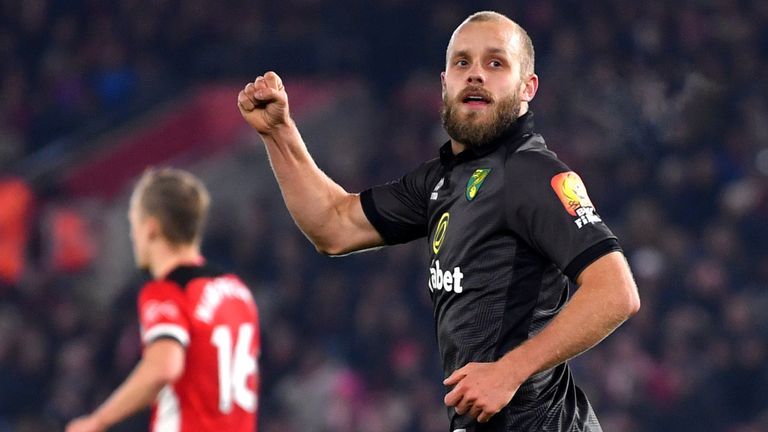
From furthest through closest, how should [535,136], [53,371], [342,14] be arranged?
[342,14], [53,371], [535,136]

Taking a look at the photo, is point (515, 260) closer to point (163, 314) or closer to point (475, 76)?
point (475, 76)

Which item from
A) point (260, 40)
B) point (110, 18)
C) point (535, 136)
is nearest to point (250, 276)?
point (260, 40)

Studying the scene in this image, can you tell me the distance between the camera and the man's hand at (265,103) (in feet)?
12.0

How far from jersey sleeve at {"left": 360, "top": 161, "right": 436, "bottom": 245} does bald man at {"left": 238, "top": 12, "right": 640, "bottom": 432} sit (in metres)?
0.02

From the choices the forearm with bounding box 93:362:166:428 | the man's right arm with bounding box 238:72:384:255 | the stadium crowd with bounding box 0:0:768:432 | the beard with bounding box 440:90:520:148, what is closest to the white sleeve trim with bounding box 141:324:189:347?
the forearm with bounding box 93:362:166:428

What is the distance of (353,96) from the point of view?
42.0 feet

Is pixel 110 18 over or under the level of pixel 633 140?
over

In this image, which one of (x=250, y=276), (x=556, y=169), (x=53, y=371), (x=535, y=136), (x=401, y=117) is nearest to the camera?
(x=556, y=169)

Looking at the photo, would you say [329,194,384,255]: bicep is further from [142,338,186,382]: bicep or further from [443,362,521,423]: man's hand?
[142,338,186,382]: bicep

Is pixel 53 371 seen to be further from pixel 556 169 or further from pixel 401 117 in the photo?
pixel 556 169

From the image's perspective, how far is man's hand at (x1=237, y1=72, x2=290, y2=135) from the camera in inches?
144

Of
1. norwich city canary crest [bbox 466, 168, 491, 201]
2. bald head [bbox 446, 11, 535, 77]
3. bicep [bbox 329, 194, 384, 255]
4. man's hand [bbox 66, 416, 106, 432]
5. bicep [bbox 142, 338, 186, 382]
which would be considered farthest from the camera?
bicep [bbox 142, 338, 186, 382]

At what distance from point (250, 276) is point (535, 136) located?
312 inches

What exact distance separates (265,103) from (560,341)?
3.94ft
